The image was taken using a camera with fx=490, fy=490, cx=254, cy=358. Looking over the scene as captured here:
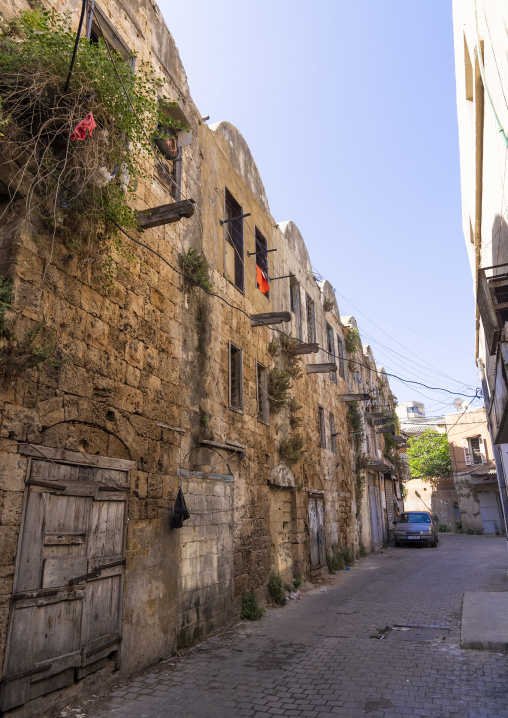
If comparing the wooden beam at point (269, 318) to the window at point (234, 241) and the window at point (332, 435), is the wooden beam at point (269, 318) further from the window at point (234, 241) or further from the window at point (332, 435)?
the window at point (332, 435)

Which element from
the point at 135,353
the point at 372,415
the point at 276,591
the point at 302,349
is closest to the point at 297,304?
the point at 302,349

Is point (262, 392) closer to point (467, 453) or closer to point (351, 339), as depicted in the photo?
point (351, 339)

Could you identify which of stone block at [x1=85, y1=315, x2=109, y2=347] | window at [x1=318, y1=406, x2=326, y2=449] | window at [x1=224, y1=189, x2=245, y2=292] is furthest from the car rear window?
stone block at [x1=85, y1=315, x2=109, y2=347]

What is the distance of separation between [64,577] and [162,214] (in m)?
4.43

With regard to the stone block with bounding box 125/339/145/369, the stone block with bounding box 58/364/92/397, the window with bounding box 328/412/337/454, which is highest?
the window with bounding box 328/412/337/454

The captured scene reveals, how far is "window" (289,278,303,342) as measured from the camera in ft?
46.1

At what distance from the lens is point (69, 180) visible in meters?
5.20

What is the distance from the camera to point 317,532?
13.2 meters

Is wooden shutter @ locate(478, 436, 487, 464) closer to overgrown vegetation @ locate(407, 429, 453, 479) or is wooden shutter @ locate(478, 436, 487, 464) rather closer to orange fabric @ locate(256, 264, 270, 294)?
overgrown vegetation @ locate(407, 429, 453, 479)

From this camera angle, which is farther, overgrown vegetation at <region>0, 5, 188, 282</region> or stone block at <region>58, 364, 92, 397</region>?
stone block at <region>58, 364, 92, 397</region>

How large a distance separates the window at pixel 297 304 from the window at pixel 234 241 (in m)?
3.68

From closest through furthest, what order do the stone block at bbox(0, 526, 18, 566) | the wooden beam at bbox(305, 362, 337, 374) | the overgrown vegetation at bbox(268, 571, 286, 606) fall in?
the stone block at bbox(0, 526, 18, 566)
the overgrown vegetation at bbox(268, 571, 286, 606)
the wooden beam at bbox(305, 362, 337, 374)

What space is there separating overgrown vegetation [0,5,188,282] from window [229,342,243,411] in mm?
4385

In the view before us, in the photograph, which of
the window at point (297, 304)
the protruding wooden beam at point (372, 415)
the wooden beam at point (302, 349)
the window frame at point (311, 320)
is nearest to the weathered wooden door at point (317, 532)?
the wooden beam at point (302, 349)
